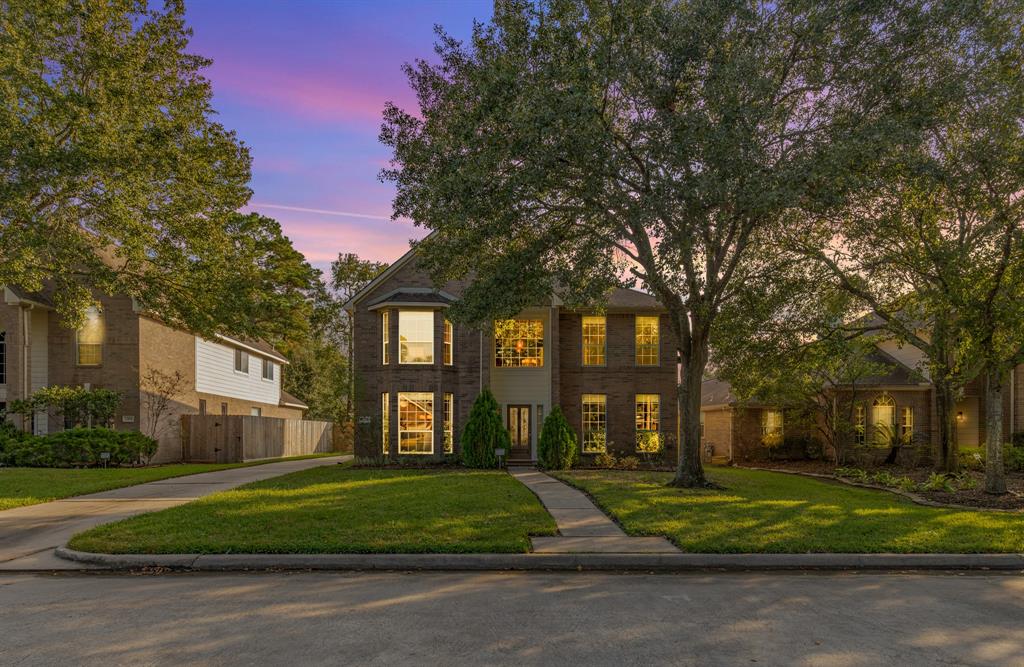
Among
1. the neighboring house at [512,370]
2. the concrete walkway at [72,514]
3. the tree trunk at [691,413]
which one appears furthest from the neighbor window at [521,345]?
the concrete walkway at [72,514]

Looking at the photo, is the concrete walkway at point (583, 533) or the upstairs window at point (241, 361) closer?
the concrete walkway at point (583, 533)

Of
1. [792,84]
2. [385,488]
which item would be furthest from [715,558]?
[792,84]

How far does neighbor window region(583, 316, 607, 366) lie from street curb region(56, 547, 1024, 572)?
51.4 feet

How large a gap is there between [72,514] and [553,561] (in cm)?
911

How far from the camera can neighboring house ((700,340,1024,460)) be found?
26312 mm

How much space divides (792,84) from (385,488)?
12.5 metres

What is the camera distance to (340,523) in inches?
407

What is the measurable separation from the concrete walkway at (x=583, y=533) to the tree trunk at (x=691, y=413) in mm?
3350

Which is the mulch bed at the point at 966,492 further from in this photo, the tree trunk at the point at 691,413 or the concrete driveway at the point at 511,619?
the concrete driveway at the point at 511,619

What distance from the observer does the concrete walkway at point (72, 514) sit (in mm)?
8727

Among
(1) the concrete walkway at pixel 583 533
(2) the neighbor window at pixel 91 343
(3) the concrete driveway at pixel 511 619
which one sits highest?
(2) the neighbor window at pixel 91 343

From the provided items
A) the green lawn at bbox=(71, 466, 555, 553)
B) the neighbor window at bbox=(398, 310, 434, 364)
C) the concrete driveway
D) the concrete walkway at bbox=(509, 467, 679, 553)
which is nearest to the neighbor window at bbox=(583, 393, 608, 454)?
the neighbor window at bbox=(398, 310, 434, 364)

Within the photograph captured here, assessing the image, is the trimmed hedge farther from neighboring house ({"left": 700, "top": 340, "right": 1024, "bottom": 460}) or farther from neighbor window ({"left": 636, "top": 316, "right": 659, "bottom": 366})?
neighboring house ({"left": 700, "top": 340, "right": 1024, "bottom": 460})

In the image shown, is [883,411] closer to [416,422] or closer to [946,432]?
[946,432]
